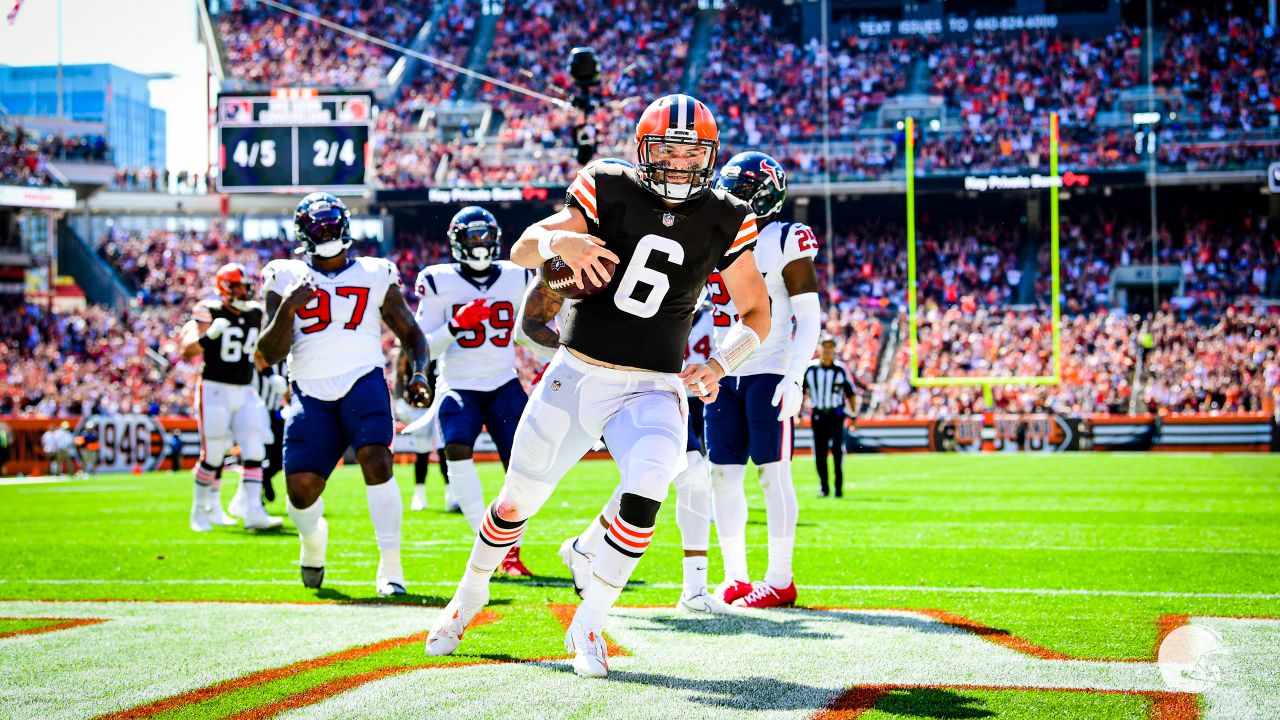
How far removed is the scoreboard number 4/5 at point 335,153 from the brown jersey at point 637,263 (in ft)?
71.4

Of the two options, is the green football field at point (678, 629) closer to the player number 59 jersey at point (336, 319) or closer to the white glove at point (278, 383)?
the player number 59 jersey at point (336, 319)

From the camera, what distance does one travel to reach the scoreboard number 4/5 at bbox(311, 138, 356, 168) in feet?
84.2

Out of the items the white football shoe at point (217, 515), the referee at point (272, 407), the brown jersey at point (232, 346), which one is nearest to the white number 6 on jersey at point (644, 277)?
the brown jersey at point (232, 346)

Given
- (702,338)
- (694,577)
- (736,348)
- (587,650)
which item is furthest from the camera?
(702,338)

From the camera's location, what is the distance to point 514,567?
7648 millimetres

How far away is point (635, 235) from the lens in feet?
15.8

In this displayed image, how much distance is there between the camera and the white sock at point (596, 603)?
4707 millimetres

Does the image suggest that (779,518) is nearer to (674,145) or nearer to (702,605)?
(702,605)

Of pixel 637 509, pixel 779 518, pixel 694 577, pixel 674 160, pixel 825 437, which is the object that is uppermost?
pixel 674 160

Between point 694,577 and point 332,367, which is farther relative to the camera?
point 332,367

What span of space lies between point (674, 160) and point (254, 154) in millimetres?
22854

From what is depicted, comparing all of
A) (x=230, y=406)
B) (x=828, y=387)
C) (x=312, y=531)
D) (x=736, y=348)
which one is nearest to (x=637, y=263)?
(x=736, y=348)

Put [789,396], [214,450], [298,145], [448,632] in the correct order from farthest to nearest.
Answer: [298,145] < [214,450] < [789,396] < [448,632]

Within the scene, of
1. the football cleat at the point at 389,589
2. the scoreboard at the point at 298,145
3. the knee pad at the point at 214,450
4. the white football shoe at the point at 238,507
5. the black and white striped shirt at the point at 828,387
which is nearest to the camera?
the football cleat at the point at 389,589
